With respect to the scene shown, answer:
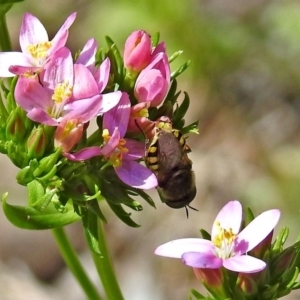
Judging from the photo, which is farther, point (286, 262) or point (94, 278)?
point (94, 278)

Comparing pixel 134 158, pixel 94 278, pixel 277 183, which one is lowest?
pixel 94 278

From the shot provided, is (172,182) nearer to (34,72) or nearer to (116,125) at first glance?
(116,125)

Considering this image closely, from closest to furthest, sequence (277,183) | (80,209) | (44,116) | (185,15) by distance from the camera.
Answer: (44,116), (80,209), (277,183), (185,15)

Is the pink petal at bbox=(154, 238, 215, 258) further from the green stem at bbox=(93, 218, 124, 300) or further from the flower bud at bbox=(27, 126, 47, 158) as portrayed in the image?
the flower bud at bbox=(27, 126, 47, 158)

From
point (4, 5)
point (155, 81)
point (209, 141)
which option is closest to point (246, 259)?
point (155, 81)

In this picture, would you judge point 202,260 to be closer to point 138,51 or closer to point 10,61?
point 138,51

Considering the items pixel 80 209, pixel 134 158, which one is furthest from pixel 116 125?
pixel 80 209

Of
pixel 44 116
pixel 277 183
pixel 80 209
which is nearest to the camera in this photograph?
pixel 44 116

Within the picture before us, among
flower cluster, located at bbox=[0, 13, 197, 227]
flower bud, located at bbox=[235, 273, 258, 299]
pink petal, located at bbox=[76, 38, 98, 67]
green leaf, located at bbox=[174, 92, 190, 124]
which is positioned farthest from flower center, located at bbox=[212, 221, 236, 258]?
pink petal, located at bbox=[76, 38, 98, 67]
